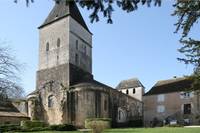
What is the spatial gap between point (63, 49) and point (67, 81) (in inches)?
198

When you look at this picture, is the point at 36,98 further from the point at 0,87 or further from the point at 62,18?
the point at 0,87

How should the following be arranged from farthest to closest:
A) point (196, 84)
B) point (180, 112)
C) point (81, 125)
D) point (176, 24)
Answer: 1. point (180, 112)
2. point (81, 125)
3. point (196, 84)
4. point (176, 24)

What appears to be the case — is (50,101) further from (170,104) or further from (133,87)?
(133,87)

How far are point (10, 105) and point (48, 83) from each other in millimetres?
8056

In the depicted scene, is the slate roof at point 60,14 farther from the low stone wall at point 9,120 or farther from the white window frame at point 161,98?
the white window frame at point 161,98

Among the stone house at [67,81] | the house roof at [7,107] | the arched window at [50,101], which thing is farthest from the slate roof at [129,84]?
the house roof at [7,107]

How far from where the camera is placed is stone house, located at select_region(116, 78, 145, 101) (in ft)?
236

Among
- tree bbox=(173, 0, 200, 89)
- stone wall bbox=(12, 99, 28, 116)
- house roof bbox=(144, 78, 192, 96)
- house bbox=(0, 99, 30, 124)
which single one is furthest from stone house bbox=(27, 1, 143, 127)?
tree bbox=(173, 0, 200, 89)

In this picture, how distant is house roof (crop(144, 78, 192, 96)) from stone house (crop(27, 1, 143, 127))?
645 cm

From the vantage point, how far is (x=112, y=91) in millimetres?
55156

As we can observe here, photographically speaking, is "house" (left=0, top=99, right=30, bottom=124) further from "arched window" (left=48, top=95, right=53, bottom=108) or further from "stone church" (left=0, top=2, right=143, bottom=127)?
"arched window" (left=48, top=95, right=53, bottom=108)

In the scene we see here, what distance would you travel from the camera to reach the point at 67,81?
50969 millimetres

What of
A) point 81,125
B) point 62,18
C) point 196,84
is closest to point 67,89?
point 81,125

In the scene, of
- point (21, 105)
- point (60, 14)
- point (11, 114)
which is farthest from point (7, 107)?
point (60, 14)
